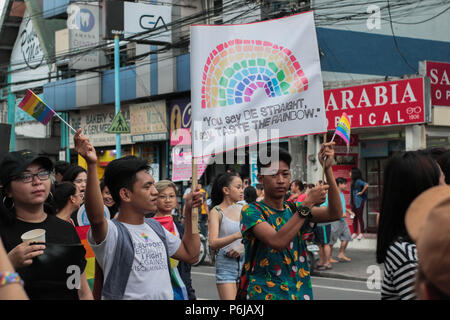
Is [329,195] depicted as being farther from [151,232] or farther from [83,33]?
[83,33]

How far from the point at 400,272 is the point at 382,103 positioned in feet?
45.3

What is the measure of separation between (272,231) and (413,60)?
56.0ft

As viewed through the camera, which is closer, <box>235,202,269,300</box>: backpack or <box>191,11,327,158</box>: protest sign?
<box>235,202,269,300</box>: backpack

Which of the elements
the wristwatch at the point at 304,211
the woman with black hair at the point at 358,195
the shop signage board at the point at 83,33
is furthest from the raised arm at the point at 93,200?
the shop signage board at the point at 83,33

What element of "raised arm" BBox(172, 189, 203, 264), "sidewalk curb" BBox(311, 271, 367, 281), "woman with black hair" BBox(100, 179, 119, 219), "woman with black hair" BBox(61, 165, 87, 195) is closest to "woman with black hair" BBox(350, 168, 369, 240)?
"sidewalk curb" BBox(311, 271, 367, 281)

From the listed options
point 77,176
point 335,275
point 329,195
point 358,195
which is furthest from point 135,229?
point 358,195

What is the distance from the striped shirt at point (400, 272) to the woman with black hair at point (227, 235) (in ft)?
11.9

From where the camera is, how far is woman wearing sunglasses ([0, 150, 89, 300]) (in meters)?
3.47

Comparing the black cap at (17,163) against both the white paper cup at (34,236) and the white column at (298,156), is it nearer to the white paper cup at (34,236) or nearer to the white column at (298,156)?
the white paper cup at (34,236)

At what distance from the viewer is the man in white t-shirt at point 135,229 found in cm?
382

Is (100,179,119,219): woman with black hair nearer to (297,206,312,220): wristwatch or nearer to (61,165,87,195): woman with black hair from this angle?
(61,165,87,195): woman with black hair

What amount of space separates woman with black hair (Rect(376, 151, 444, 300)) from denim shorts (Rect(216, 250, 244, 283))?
360 cm
